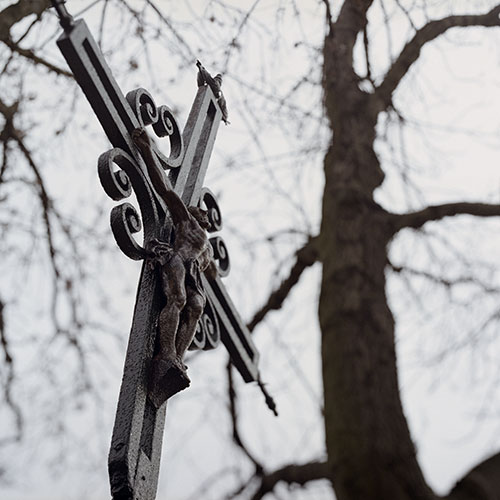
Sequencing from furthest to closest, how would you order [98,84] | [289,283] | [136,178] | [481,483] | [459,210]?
[289,283]
[459,210]
[481,483]
[136,178]
[98,84]

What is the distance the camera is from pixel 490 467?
286cm

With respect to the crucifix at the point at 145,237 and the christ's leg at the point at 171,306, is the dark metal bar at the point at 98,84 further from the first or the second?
the christ's leg at the point at 171,306

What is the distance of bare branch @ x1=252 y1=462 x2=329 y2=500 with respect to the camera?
3.79 meters

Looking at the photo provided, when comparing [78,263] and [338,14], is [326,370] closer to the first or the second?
[338,14]

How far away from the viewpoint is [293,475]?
12.8 feet

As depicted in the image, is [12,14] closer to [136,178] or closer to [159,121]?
[159,121]

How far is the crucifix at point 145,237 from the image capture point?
4.09ft

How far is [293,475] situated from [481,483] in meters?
1.38

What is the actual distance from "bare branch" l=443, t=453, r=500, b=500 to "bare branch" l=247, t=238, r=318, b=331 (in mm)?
1777

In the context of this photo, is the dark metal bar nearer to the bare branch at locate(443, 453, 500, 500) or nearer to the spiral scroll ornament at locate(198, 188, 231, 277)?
the spiral scroll ornament at locate(198, 188, 231, 277)

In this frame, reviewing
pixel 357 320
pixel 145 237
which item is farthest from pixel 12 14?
pixel 357 320

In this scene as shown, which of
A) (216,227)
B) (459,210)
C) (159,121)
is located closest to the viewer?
(159,121)

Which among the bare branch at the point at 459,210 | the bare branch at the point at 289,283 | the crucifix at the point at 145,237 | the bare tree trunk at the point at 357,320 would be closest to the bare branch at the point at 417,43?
the bare tree trunk at the point at 357,320

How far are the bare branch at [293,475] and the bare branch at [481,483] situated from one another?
38.5 inches
